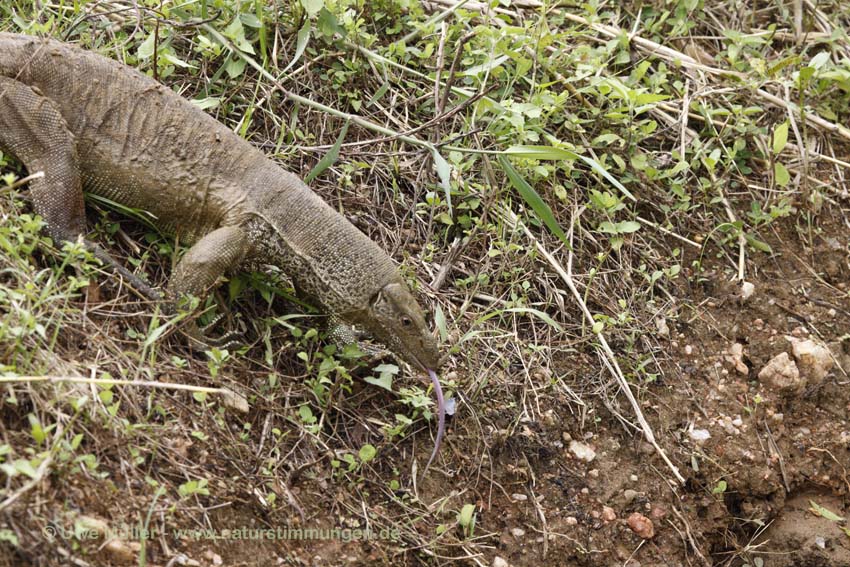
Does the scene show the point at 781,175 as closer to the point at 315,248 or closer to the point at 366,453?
the point at 315,248

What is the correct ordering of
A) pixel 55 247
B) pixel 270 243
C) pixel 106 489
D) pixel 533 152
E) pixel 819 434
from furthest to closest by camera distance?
pixel 819 434
pixel 533 152
pixel 270 243
pixel 55 247
pixel 106 489

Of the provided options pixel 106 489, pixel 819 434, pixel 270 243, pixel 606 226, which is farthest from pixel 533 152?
pixel 106 489

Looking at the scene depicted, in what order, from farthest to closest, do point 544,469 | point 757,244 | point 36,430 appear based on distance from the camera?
point 757,244
point 544,469
point 36,430

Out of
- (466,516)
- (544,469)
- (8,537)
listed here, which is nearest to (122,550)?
(8,537)

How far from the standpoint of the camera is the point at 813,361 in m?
5.43

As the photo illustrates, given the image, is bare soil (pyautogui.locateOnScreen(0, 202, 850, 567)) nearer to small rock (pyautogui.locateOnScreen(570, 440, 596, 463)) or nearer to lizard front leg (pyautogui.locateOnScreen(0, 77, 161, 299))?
small rock (pyautogui.locateOnScreen(570, 440, 596, 463))

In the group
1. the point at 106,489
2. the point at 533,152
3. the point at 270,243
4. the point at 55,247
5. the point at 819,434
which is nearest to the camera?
the point at 106,489

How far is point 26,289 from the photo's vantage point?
3.52 meters

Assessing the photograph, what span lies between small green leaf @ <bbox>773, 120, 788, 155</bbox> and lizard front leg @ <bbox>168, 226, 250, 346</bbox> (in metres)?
3.39

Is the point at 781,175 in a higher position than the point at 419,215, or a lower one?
lower

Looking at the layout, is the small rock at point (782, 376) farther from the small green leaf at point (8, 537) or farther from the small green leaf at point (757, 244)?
the small green leaf at point (8, 537)

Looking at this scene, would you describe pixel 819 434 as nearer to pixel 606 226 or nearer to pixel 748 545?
pixel 748 545

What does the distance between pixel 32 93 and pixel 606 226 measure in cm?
298

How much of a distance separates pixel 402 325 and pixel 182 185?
1.13m
